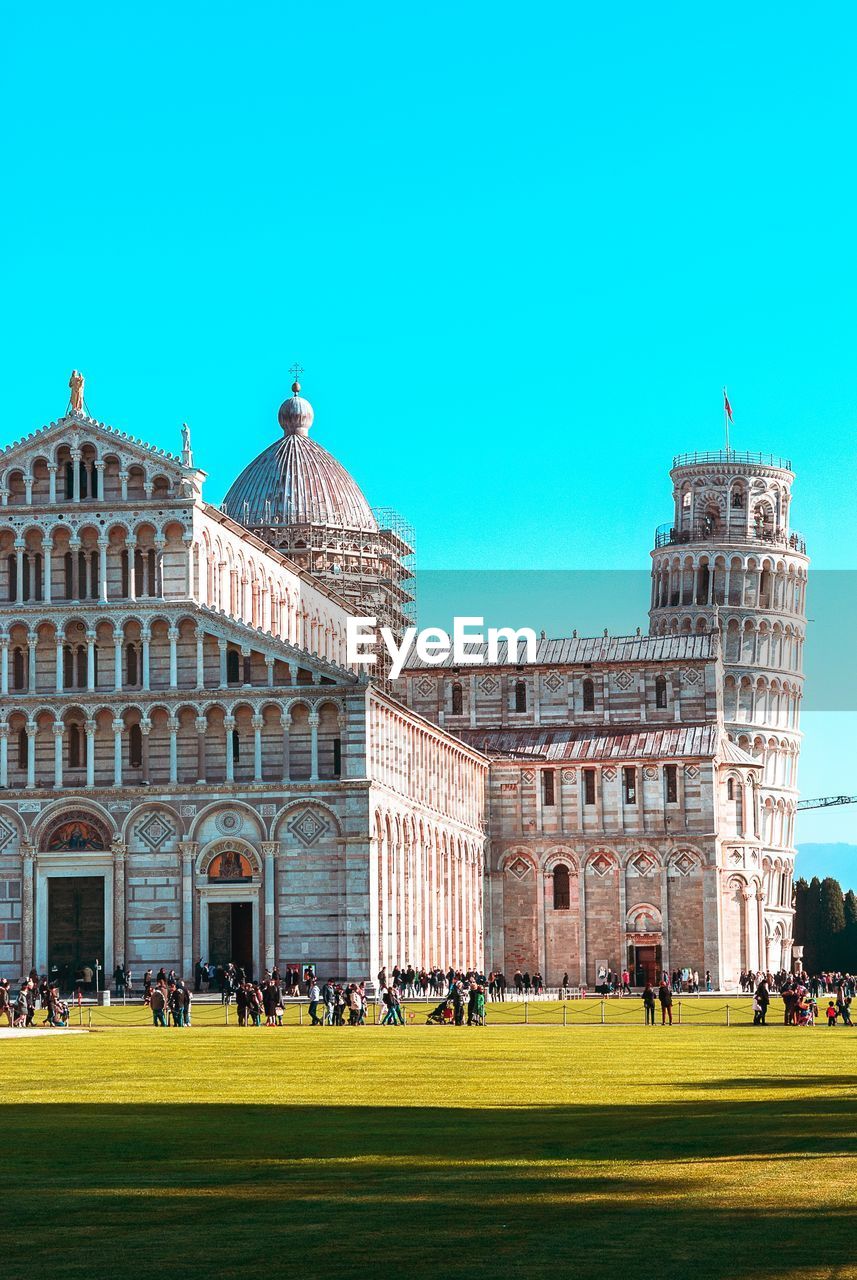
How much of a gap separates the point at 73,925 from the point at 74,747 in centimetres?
612

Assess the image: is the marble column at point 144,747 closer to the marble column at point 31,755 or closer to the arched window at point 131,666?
the arched window at point 131,666

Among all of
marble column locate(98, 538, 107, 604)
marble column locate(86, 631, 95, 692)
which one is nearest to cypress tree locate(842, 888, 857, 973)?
marble column locate(86, 631, 95, 692)

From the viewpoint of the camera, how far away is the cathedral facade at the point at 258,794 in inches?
2805

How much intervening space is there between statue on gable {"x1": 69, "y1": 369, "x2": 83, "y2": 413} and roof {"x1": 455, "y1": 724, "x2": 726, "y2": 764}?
102 feet

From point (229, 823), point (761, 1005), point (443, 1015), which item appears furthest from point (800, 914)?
point (443, 1015)

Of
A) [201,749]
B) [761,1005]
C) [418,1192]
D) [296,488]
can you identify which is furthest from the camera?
[296,488]

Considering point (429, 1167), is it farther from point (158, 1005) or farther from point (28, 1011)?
point (28, 1011)

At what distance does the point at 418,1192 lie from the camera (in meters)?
19.4

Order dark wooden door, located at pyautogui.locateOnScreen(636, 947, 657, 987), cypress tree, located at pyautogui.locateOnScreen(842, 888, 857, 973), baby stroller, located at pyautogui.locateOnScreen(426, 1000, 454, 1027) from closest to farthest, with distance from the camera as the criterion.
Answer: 1. baby stroller, located at pyautogui.locateOnScreen(426, 1000, 454, 1027)
2. dark wooden door, located at pyautogui.locateOnScreen(636, 947, 657, 987)
3. cypress tree, located at pyautogui.locateOnScreen(842, 888, 857, 973)

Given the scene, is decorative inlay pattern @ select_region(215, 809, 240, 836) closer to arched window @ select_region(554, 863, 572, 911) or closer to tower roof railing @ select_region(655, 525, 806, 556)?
arched window @ select_region(554, 863, 572, 911)

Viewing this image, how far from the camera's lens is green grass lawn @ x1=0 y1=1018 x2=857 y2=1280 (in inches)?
629

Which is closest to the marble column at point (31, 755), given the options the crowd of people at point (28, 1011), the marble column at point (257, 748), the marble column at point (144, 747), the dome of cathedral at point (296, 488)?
the marble column at point (144, 747)

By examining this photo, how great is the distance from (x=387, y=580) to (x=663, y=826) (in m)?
21.7

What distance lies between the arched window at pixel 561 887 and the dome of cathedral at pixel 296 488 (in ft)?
75.0
